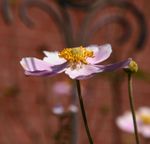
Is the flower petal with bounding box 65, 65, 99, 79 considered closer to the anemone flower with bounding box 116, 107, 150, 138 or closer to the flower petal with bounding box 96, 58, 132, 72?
the flower petal with bounding box 96, 58, 132, 72

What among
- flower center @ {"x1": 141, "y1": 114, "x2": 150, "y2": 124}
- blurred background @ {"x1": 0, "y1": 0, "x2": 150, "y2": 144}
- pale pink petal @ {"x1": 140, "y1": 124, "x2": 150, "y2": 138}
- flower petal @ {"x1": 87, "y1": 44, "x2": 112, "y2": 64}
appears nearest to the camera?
flower petal @ {"x1": 87, "y1": 44, "x2": 112, "y2": 64}

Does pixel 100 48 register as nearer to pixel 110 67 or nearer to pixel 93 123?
pixel 110 67

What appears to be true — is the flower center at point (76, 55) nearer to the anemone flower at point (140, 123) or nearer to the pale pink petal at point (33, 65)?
the pale pink petal at point (33, 65)

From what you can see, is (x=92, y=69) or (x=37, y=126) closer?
(x=92, y=69)

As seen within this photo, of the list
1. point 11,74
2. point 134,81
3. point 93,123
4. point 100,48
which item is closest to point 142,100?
point 134,81

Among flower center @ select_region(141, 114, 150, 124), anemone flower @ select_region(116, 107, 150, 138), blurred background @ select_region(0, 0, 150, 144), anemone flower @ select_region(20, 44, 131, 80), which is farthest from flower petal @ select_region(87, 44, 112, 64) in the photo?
blurred background @ select_region(0, 0, 150, 144)

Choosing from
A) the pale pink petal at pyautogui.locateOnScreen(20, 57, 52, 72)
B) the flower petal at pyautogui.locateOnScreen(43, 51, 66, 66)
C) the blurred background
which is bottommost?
the blurred background

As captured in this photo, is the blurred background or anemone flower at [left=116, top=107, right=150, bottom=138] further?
the blurred background

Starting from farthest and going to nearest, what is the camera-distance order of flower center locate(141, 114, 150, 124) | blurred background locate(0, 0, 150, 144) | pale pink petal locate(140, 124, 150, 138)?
blurred background locate(0, 0, 150, 144) < flower center locate(141, 114, 150, 124) < pale pink petal locate(140, 124, 150, 138)
